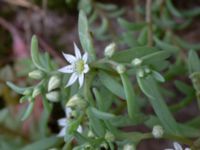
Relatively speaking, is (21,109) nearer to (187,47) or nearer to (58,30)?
(58,30)

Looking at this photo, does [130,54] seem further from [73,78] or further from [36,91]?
[36,91]

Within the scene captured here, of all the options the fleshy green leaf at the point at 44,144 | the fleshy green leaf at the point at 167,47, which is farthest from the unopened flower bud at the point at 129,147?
the fleshy green leaf at the point at 167,47

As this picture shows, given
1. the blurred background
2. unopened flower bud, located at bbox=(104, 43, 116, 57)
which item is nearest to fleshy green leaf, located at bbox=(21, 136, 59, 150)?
the blurred background

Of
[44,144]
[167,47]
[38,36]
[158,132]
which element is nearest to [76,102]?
[158,132]

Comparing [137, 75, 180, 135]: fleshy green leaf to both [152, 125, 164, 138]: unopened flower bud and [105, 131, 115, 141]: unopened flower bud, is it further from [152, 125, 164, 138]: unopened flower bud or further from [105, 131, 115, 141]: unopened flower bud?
[105, 131, 115, 141]: unopened flower bud

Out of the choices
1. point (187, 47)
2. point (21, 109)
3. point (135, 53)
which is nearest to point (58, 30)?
point (21, 109)

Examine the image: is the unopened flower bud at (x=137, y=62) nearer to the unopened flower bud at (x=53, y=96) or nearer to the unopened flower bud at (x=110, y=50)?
the unopened flower bud at (x=110, y=50)
